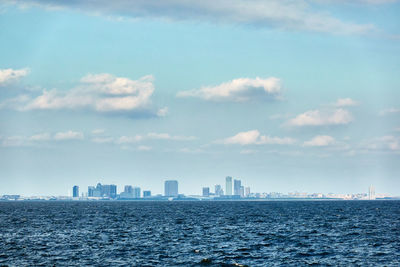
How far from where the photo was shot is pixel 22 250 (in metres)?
68.6

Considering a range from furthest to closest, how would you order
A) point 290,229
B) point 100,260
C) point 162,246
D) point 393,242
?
1. point 290,229
2. point 393,242
3. point 162,246
4. point 100,260

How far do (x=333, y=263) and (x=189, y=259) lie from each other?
15.9 m

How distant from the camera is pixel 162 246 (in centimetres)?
7306

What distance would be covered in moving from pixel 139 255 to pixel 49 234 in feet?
104

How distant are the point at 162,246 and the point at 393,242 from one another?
109 feet

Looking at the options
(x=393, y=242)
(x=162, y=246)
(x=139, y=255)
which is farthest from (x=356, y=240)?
(x=139, y=255)

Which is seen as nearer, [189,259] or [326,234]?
[189,259]

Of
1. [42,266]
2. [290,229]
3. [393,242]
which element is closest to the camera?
[42,266]

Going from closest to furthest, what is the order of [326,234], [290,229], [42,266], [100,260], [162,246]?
[42,266] → [100,260] → [162,246] → [326,234] → [290,229]

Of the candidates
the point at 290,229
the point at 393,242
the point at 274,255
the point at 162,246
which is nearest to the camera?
the point at 274,255

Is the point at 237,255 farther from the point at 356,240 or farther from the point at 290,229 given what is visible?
the point at 290,229

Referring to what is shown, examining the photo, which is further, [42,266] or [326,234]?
[326,234]

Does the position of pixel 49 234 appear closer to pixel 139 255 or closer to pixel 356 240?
pixel 139 255

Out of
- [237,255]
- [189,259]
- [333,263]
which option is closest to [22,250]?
[189,259]
